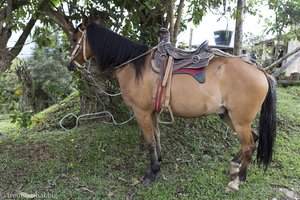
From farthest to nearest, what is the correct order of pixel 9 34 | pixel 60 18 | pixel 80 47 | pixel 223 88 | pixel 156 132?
1. pixel 60 18
2. pixel 9 34
3. pixel 156 132
4. pixel 80 47
5. pixel 223 88

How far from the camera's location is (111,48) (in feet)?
9.51

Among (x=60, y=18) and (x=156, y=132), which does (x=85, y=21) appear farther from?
(x=156, y=132)

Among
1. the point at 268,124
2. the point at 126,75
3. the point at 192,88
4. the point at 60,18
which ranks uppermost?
the point at 60,18

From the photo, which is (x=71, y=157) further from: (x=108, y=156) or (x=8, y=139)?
(x=8, y=139)

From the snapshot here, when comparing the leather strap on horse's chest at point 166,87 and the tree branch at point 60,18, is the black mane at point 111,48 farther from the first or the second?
the tree branch at point 60,18

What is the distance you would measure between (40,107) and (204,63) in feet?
26.8

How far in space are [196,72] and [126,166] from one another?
1558mm

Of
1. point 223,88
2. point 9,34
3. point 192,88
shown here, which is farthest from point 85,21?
point 223,88

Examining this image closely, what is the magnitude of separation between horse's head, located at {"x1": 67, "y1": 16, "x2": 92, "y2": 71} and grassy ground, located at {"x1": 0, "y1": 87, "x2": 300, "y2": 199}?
1253mm

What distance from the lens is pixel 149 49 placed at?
2.96 meters

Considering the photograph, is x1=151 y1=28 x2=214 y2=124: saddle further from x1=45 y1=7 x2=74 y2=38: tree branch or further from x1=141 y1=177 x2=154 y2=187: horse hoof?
x1=45 y1=7 x2=74 y2=38: tree branch

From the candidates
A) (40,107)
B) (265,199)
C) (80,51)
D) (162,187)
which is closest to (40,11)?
(80,51)

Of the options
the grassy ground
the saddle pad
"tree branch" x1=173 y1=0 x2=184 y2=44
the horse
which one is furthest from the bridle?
"tree branch" x1=173 y1=0 x2=184 y2=44

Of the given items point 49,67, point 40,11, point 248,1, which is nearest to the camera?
point 40,11
